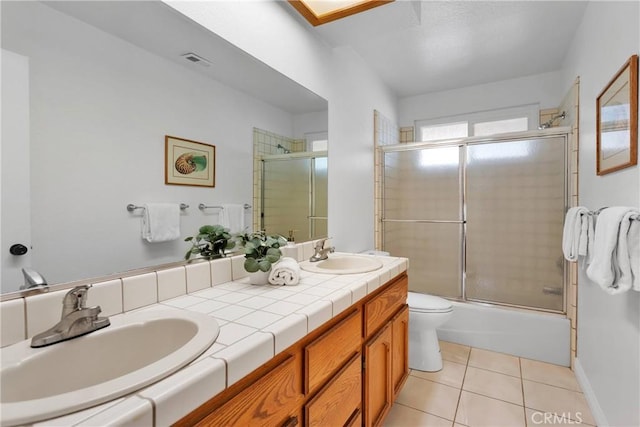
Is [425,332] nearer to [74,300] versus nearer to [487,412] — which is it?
[487,412]

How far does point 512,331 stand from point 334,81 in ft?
7.54

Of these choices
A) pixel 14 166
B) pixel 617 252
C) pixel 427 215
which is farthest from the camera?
pixel 427 215

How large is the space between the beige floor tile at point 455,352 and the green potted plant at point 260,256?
5.85 ft

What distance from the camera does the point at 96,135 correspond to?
88 centimetres

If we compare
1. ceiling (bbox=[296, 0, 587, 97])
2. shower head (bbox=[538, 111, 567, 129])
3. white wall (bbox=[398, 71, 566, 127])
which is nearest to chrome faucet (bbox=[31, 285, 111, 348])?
ceiling (bbox=[296, 0, 587, 97])

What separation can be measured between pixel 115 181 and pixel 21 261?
0.30m

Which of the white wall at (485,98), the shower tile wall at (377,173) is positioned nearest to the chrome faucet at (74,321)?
the shower tile wall at (377,173)

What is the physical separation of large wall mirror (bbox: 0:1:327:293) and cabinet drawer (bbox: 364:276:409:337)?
77 centimetres

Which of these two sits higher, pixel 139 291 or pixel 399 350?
pixel 139 291

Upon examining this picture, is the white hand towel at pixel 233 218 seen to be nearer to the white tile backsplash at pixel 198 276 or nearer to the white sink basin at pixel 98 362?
the white tile backsplash at pixel 198 276

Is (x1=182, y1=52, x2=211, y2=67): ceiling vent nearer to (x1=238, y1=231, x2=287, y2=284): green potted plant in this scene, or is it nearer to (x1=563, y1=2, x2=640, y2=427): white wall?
(x1=238, y1=231, x2=287, y2=284): green potted plant

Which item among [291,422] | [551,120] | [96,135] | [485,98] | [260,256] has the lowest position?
[291,422]

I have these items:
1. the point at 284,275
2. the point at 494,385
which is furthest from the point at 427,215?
the point at 284,275

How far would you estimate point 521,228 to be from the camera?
2441mm
